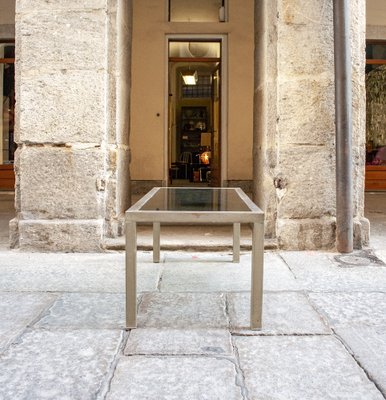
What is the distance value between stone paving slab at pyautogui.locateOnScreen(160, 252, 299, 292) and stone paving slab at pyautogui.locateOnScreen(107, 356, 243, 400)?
1.03 metres

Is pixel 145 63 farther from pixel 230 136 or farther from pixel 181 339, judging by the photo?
pixel 181 339

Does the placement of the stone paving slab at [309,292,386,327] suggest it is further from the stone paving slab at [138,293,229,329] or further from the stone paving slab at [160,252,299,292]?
the stone paving slab at [138,293,229,329]

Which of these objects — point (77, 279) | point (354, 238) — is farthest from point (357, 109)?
point (77, 279)

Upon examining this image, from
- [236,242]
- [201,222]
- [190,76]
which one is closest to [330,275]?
[236,242]

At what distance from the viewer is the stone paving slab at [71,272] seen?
2.99m

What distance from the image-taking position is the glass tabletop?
7.60ft

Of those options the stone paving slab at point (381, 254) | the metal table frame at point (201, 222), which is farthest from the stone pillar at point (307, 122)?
the metal table frame at point (201, 222)

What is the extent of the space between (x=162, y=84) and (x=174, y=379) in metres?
7.46

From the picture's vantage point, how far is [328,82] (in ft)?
13.2

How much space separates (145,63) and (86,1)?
4858mm

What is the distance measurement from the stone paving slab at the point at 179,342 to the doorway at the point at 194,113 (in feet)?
22.2

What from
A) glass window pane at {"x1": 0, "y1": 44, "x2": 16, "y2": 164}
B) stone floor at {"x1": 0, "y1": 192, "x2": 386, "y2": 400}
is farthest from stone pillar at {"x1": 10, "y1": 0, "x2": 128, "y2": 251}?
glass window pane at {"x1": 0, "y1": 44, "x2": 16, "y2": 164}

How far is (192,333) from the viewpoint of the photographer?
7.32ft

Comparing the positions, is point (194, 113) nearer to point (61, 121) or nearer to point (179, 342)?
point (61, 121)
